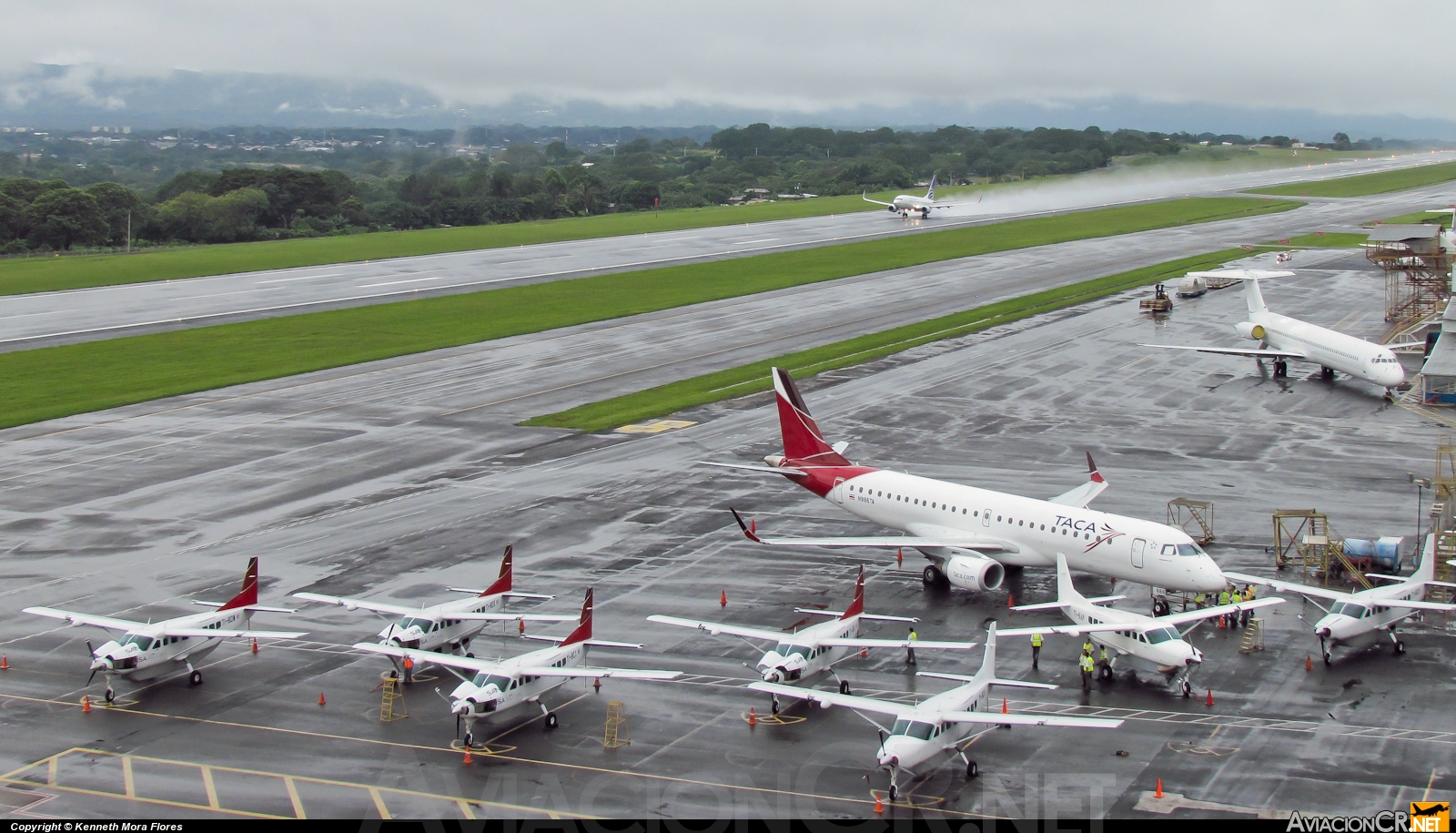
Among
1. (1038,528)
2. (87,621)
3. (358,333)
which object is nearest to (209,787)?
(87,621)

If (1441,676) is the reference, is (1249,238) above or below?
above

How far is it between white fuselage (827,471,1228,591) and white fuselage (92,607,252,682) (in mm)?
26561

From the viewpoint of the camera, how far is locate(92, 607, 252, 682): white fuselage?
39500 mm

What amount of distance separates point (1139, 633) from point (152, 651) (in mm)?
31533

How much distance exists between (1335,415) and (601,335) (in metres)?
58.7

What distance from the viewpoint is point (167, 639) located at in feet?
133

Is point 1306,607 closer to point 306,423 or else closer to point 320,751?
point 320,751

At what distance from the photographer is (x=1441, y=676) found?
3997 centimetres

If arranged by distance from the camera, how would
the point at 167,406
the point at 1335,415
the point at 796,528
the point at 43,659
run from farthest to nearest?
the point at 167,406 → the point at 1335,415 → the point at 796,528 → the point at 43,659

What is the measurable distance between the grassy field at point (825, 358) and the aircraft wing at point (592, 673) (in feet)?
131

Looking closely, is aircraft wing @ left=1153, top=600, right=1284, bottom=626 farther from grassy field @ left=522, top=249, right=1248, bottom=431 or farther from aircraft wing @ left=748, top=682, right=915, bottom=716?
grassy field @ left=522, top=249, right=1248, bottom=431

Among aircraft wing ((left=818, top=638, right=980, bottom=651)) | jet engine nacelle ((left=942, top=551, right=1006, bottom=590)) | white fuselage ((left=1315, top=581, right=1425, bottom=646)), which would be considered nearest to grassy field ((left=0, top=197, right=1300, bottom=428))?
jet engine nacelle ((left=942, top=551, right=1006, bottom=590))

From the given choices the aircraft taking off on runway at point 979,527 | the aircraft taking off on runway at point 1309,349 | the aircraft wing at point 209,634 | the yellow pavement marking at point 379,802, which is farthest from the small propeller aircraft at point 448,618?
the aircraft taking off on runway at point 1309,349

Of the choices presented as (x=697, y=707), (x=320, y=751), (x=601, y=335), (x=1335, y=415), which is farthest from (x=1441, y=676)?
(x=601, y=335)
